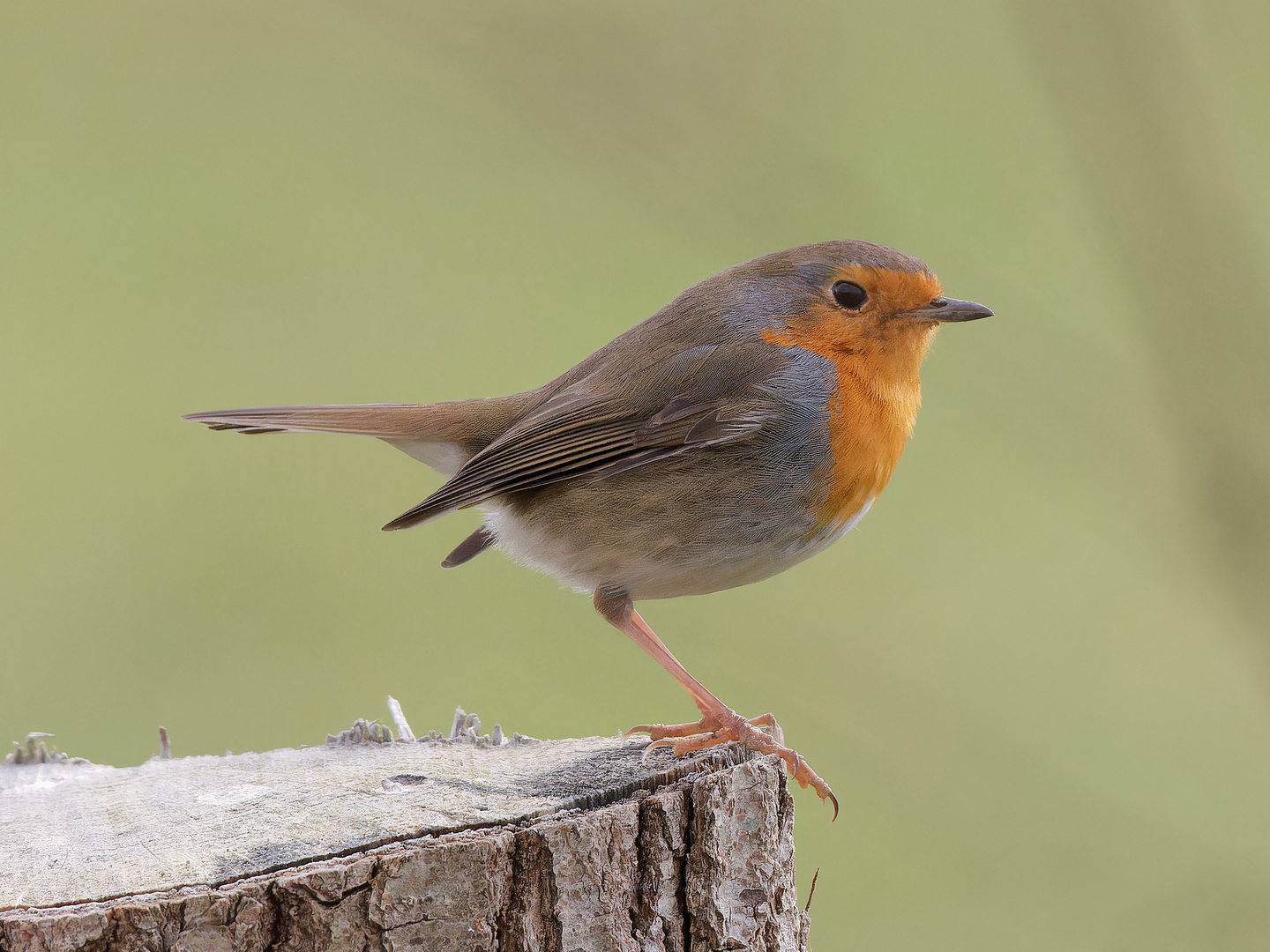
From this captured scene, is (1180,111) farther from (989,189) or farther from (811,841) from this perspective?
Result: (811,841)

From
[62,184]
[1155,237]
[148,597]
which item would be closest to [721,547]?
[1155,237]

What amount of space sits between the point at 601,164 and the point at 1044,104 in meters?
1.33

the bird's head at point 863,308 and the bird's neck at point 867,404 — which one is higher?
the bird's head at point 863,308

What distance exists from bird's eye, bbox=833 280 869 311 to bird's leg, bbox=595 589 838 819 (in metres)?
0.94

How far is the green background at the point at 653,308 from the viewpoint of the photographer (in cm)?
336

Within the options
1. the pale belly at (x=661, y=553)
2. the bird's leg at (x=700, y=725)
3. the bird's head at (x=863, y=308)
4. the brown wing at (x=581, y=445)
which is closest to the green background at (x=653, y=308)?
the bird's head at (x=863, y=308)

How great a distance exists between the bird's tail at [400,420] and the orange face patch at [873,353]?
0.81 m

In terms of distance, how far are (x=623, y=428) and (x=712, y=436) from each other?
239 mm

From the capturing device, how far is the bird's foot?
2.72m

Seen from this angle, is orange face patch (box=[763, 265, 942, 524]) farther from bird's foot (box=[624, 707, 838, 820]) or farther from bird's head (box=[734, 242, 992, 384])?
bird's foot (box=[624, 707, 838, 820])

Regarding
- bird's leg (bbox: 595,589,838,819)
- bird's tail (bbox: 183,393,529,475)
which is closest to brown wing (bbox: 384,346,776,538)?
bird's tail (bbox: 183,393,529,475)

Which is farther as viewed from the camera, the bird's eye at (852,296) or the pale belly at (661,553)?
the bird's eye at (852,296)

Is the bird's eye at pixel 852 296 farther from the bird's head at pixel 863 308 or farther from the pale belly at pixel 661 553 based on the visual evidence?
the pale belly at pixel 661 553

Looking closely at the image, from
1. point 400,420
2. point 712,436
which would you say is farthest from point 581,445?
point 400,420
